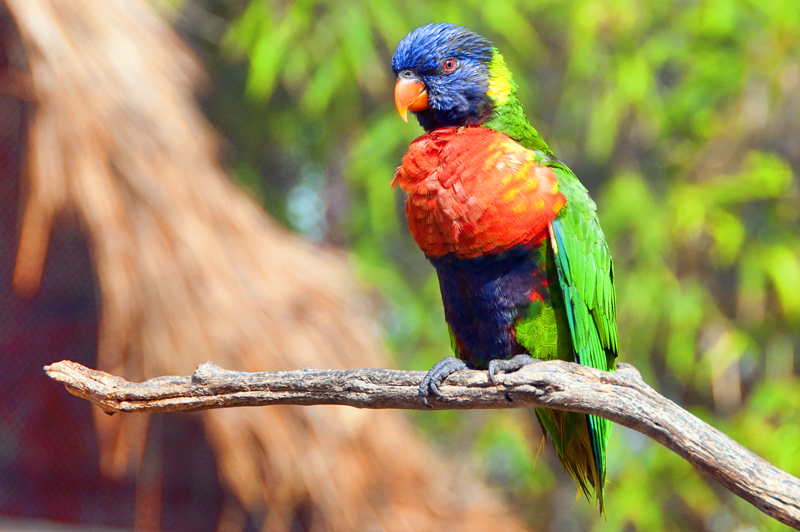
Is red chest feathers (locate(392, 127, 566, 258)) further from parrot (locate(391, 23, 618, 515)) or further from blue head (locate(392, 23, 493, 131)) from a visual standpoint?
blue head (locate(392, 23, 493, 131))

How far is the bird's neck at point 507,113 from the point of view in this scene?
1391mm

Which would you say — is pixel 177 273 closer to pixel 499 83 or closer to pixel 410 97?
pixel 410 97

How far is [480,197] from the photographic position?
123 cm

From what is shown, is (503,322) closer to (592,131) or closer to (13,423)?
(592,131)

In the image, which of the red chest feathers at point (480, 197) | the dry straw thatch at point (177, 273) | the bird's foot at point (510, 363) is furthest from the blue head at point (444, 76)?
the dry straw thatch at point (177, 273)

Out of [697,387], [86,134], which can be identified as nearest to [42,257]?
[86,134]

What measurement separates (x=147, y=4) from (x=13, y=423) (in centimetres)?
200

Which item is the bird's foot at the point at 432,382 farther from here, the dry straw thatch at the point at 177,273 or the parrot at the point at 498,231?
the dry straw thatch at the point at 177,273

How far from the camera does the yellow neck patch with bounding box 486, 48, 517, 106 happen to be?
1440 millimetres

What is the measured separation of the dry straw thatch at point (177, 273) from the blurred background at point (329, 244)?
1 cm

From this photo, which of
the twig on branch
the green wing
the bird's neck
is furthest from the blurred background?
the bird's neck

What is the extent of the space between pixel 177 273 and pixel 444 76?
147cm

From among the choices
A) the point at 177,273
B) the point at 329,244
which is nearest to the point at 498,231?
the point at 177,273

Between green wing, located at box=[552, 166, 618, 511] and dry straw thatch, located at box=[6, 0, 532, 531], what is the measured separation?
1386mm
